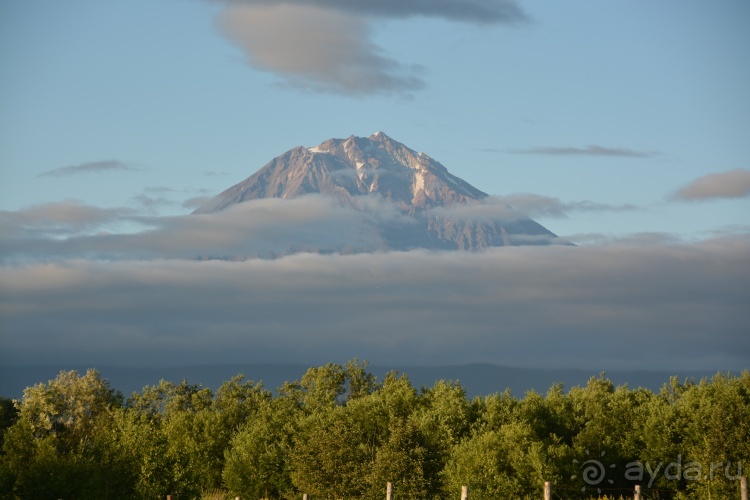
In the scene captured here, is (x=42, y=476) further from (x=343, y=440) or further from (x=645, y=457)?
(x=645, y=457)

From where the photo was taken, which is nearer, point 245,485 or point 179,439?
point 245,485

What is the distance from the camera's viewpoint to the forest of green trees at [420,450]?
7462 centimetres

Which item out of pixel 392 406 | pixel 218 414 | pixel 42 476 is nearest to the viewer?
pixel 42 476

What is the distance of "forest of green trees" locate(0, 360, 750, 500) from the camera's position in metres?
74.6

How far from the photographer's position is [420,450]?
79250mm

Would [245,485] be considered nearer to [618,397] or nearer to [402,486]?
[402,486]

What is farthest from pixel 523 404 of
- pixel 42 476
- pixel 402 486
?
pixel 42 476

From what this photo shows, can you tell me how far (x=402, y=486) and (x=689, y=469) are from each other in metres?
22.7

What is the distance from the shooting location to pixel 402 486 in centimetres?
7775

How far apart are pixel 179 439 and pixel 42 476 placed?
32842 millimetres

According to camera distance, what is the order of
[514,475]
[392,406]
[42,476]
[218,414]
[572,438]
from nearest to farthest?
[42,476] → [514,475] → [572,438] → [392,406] → [218,414]

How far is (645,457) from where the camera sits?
88.7m

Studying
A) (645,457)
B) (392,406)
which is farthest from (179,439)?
(645,457)

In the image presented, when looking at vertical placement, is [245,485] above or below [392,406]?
below
